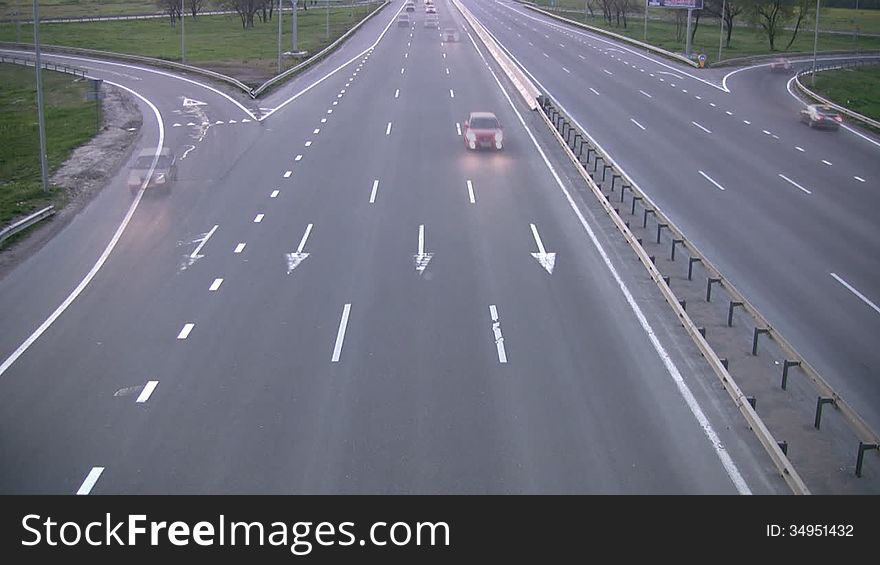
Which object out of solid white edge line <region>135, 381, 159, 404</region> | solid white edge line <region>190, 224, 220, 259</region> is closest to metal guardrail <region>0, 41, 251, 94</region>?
solid white edge line <region>190, 224, 220, 259</region>

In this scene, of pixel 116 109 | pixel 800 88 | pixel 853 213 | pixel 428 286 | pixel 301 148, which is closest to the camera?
pixel 428 286

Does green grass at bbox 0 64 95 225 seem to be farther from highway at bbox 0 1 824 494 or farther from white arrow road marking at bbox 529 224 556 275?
white arrow road marking at bbox 529 224 556 275

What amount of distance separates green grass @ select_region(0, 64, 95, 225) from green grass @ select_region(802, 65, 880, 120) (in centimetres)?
4334

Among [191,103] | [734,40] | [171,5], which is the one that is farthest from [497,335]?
[171,5]

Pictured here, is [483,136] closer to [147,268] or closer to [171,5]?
[147,268]

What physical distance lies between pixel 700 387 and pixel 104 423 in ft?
32.7

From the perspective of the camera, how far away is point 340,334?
65.3 feet

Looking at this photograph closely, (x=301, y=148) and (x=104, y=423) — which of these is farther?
(x=301, y=148)

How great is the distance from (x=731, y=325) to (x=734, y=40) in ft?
312

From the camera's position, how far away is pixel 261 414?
16.0 metres

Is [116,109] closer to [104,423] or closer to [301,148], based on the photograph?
[301,148]

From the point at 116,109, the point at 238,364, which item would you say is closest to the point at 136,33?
the point at 116,109

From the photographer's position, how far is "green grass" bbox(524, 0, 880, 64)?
9306 centimetres

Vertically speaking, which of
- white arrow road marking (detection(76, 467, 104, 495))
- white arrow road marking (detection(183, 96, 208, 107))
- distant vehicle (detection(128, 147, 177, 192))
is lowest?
white arrow road marking (detection(76, 467, 104, 495))
